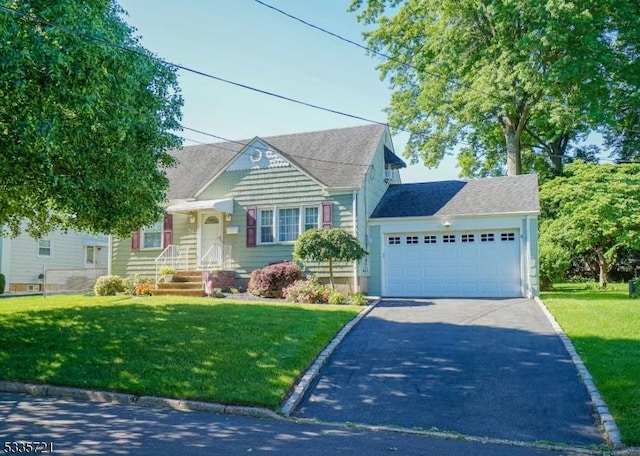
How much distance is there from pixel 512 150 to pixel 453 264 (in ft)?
39.9

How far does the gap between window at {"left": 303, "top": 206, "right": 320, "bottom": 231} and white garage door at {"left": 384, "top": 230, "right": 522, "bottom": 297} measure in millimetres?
2710

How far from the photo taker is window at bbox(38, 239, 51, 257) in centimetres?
2672

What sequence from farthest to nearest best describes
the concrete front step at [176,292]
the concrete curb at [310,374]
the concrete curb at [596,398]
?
the concrete front step at [176,292]
the concrete curb at [310,374]
the concrete curb at [596,398]

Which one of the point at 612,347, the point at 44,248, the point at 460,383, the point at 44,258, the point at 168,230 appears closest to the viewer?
the point at 460,383

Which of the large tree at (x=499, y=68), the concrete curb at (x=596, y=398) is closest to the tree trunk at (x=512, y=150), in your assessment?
the large tree at (x=499, y=68)

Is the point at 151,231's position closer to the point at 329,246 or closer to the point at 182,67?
the point at 329,246

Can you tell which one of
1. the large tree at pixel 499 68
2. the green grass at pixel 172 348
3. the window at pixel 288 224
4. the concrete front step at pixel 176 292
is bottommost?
the green grass at pixel 172 348

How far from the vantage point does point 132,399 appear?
7.20m

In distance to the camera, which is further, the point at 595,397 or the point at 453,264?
the point at 453,264

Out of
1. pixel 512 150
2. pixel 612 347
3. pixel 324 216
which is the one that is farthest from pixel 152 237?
pixel 512 150

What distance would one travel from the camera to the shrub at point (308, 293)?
1559 centimetres

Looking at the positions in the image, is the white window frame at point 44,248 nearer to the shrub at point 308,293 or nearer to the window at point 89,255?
the window at point 89,255

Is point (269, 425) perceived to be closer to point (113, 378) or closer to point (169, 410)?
point (169, 410)

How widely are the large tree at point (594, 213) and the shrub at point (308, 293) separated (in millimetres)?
10769
